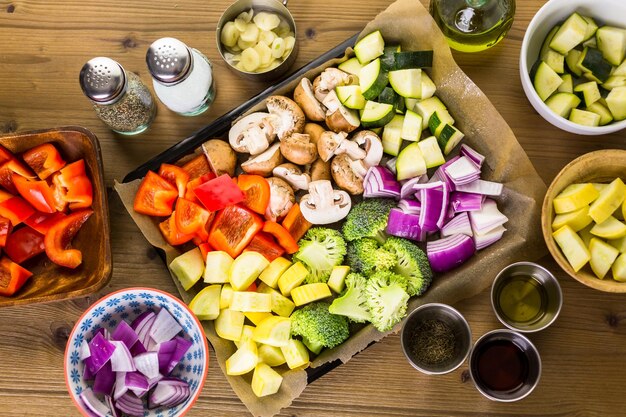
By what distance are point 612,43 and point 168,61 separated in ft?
4.73

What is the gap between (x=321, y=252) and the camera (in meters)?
2.18

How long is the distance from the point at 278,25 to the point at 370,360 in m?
1.23

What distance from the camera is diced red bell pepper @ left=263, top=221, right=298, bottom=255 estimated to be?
2184 millimetres

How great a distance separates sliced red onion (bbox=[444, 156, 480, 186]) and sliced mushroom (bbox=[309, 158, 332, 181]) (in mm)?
408

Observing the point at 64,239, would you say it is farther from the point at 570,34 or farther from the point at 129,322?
the point at 570,34

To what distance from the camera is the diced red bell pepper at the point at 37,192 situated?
213 centimetres

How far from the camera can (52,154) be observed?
2105 millimetres

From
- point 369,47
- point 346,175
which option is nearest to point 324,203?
point 346,175

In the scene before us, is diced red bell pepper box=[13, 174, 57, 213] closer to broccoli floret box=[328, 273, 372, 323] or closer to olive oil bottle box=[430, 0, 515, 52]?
broccoli floret box=[328, 273, 372, 323]

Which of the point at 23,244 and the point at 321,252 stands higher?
the point at 23,244

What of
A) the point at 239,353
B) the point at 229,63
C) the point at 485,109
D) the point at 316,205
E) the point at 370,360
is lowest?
the point at 370,360

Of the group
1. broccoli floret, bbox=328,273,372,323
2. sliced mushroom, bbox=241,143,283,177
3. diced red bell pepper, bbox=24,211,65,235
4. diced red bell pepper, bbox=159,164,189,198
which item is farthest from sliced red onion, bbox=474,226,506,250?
diced red bell pepper, bbox=24,211,65,235

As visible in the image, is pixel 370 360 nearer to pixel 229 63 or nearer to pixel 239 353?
pixel 239 353

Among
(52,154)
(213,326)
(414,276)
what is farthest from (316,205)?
(52,154)
